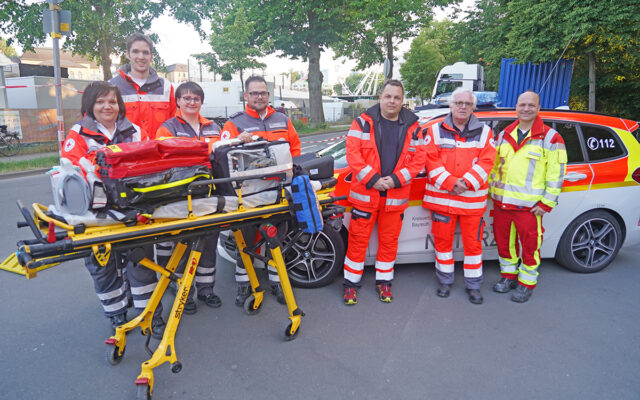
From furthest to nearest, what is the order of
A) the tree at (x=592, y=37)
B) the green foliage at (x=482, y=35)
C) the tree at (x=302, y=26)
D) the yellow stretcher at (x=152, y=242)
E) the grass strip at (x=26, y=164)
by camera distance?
the tree at (x=302, y=26)
the green foliage at (x=482, y=35)
the grass strip at (x=26, y=164)
the tree at (x=592, y=37)
the yellow stretcher at (x=152, y=242)

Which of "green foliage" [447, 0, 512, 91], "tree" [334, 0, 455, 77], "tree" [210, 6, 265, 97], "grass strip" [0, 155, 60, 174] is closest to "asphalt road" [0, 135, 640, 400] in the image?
"grass strip" [0, 155, 60, 174]

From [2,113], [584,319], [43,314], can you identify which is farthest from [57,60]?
[584,319]

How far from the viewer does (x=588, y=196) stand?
4.14 m

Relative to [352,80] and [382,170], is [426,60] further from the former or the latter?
[352,80]

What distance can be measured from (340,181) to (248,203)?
4.04ft

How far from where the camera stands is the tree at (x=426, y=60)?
127 feet

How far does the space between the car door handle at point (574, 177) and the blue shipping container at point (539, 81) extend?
29.7 feet

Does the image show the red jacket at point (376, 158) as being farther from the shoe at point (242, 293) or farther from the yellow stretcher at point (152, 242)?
the shoe at point (242, 293)

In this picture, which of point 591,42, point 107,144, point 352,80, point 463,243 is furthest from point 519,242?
point 352,80

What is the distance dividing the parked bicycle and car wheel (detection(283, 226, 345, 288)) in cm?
1324

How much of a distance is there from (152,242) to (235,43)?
2426 centimetres

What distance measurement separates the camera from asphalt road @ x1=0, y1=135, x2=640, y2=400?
2.58 metres

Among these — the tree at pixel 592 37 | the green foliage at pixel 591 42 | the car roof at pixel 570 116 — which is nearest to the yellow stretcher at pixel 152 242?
the car roof at pixel 570 116

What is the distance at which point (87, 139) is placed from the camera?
9.73 ft
